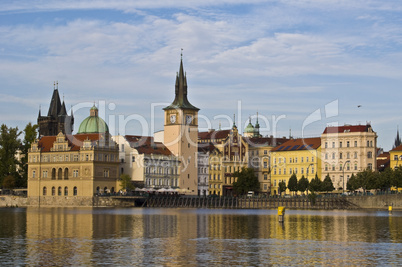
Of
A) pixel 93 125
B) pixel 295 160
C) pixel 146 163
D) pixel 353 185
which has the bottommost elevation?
pixel 353 185

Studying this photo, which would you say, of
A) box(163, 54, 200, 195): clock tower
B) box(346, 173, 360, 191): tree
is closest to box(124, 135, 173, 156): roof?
box(163, 54, 200, 195): clock tower

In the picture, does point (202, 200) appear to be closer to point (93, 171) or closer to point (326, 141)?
point (93, 171)

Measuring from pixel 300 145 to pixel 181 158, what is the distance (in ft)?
82.2

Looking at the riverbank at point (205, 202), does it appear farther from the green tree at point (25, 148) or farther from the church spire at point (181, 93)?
the church spire at point (181, 93)

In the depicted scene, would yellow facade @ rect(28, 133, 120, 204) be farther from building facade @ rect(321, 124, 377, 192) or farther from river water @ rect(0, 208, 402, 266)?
river water @ rect(0, 208, 402, 266)

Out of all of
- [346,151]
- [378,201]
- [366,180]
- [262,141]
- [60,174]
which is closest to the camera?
[378,201]

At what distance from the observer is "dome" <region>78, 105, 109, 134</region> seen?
153938 millimetres

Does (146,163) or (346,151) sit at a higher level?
(346,151)

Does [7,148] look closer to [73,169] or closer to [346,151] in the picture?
[73,169]

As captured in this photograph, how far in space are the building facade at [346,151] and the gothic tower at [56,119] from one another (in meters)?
69.5

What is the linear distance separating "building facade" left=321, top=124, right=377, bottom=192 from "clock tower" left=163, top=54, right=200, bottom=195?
1043 inches

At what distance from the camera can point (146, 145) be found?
15350cm

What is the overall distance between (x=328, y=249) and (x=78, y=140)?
108 meters

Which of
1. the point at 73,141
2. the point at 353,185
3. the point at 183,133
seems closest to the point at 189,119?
the point at 183,133
